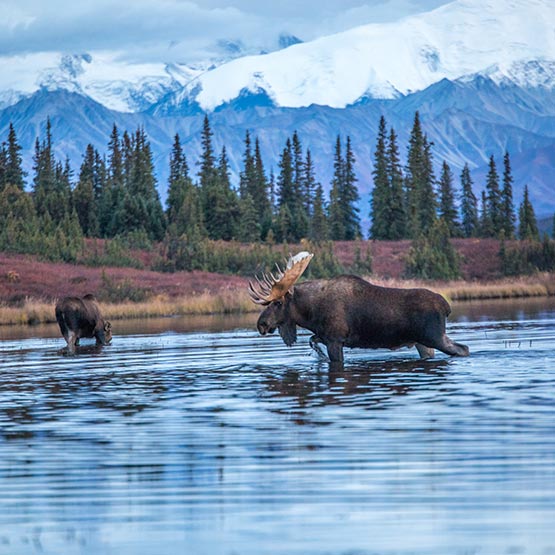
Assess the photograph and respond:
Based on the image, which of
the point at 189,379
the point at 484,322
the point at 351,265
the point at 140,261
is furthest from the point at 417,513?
the point at 351,265

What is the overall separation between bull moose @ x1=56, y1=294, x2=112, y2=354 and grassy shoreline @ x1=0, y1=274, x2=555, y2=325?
19.8 m

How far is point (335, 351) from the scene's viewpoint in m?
20.5

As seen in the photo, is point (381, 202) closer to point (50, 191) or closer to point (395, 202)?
point (395, 202)

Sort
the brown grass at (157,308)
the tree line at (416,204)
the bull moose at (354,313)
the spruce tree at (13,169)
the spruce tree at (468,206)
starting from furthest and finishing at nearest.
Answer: the spruce tree at (468,206) → the spruce tree at (13,169) → the tree line at (416,204) → the brown grass at (157,308) → the bull moose at (354,313)

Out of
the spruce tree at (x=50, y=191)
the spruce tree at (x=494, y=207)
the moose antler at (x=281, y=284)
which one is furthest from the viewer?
the spruce tree at (x=494, y=207)

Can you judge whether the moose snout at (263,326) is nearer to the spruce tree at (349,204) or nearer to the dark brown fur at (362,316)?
the dark brown fur at (362,316)

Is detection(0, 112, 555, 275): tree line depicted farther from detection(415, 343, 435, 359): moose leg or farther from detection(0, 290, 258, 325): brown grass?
detection(415, 343, 435, 359): moose leg

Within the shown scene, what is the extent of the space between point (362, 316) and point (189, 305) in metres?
34.9

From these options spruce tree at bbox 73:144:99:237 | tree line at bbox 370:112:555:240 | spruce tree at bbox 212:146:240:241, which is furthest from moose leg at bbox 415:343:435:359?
tree line at bbox 370:112:555:240

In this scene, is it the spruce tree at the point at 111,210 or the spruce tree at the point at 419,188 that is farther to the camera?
the spruce tree at the point at 419,188

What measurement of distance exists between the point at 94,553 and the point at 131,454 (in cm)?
369

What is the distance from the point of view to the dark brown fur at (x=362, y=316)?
20109 mm

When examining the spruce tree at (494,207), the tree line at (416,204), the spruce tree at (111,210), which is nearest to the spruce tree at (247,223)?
the spruce tree at (111,210)

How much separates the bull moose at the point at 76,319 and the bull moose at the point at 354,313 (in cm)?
753
